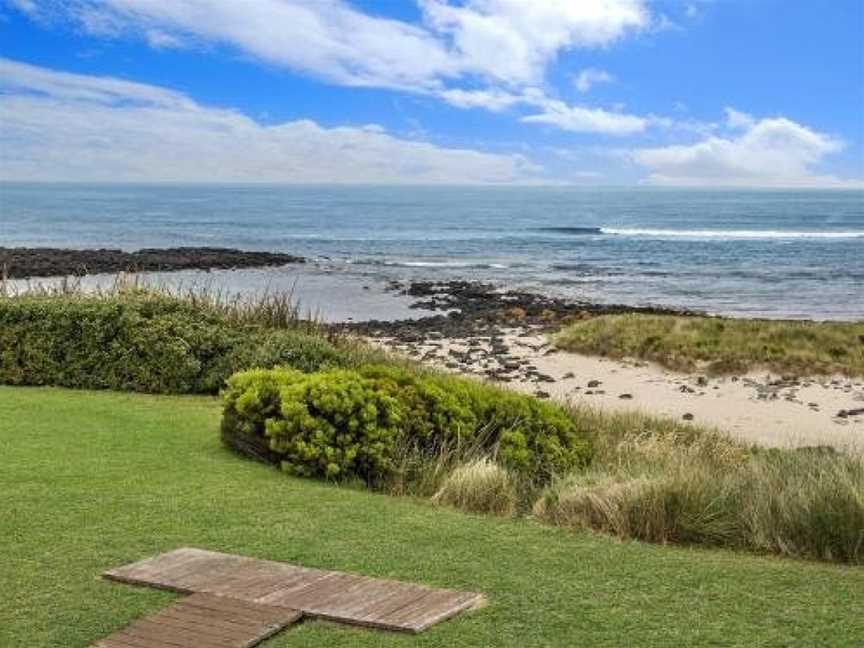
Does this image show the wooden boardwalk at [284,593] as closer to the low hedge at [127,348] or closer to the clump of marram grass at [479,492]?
the clump of marram grass at [479,492]

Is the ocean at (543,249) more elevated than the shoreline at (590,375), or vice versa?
the ocean at (543,249)

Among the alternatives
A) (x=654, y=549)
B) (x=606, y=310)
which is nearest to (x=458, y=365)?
(x=606, y=310)

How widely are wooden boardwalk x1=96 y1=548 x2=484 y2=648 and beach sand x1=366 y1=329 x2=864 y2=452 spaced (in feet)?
40.6

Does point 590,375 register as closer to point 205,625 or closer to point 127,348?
point 127,348

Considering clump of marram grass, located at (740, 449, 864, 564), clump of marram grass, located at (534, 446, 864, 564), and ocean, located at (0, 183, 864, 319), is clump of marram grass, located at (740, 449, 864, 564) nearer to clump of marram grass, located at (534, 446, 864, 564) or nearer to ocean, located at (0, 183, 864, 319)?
clump of marram grass, located at (534, 446, 864, 564)

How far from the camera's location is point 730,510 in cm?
751

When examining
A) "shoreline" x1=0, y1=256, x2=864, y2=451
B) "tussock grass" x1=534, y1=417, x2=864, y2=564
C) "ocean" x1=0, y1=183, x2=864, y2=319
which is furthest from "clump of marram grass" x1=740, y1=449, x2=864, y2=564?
"ocean" x1=0, y1=183, x2=864, y2=319

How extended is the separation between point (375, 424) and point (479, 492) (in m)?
1.64

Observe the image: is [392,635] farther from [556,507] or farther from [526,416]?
[526,416]

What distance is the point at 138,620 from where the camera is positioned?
17.0 ft

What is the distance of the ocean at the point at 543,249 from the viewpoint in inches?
1795

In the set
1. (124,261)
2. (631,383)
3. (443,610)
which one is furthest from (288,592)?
(124,261)

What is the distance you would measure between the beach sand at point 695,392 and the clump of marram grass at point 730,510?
9420 millimetres

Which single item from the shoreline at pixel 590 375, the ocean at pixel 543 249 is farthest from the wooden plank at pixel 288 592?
the ocean at pixel 543 249
